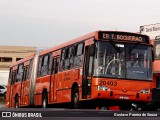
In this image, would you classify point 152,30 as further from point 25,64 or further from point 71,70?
point 71,70

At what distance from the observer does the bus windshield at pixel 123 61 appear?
54.3ft

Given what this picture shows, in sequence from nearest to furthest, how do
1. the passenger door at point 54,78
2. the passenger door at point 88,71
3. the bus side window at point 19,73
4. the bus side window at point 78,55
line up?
the passenger door at point 88,71
the bus side window at point 78,55
the passenger door at point 54,78
the bus side window at point 19,73

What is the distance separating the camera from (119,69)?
1680cm

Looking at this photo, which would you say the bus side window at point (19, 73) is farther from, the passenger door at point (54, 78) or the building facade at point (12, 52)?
the building facade at point (12, 52)

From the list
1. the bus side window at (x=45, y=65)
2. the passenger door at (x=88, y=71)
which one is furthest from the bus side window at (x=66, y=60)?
the bus side window at (x=45, y=65)

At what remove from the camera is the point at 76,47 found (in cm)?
1856

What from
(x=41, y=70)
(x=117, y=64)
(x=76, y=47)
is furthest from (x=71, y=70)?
(x=41, y=70)

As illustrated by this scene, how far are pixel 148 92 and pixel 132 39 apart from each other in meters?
2.01

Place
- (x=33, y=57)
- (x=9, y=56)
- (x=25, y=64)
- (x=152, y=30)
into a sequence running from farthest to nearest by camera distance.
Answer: (x=9, y=56)
(x=152, y=30)
(x=25, y=64)
(x=33, y=57)

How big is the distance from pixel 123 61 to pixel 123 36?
104 centimetres

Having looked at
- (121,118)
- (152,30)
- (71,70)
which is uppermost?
(152,30)

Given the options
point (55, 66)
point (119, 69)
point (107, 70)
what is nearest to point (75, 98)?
point (107, 70)

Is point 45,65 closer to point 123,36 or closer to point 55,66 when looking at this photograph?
point 55,66

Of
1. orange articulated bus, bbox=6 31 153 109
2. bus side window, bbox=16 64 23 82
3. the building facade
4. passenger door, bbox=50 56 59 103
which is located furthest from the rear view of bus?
the building facade
